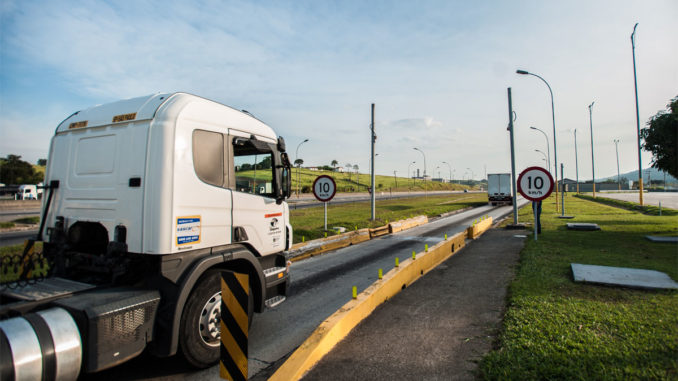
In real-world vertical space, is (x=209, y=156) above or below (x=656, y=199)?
above

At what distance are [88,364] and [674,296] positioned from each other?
7326 millimetres

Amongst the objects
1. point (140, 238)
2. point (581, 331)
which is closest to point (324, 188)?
point (140, 238)

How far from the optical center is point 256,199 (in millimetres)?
5109

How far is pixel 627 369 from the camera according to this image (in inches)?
132

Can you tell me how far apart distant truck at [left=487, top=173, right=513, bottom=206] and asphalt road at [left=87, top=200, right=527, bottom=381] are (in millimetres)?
29255

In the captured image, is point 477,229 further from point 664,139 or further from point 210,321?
point 210,321

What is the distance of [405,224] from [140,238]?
580 inches

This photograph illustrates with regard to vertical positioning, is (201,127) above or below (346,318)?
above

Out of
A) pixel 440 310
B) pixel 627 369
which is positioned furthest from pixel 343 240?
pixel 627 369

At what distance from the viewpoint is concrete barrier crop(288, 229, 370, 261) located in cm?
1011

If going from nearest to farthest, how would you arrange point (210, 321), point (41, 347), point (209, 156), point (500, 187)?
point (41, 347) → point (210, 321) → point (209, 156) → point (500, 187)

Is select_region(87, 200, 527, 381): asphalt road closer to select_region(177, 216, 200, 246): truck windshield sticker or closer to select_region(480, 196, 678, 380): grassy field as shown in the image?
select_region(177, 216, 200, 246): truck windshield sticker

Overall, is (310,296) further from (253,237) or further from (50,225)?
(50,225)

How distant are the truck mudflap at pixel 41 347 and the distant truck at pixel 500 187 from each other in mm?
38842
